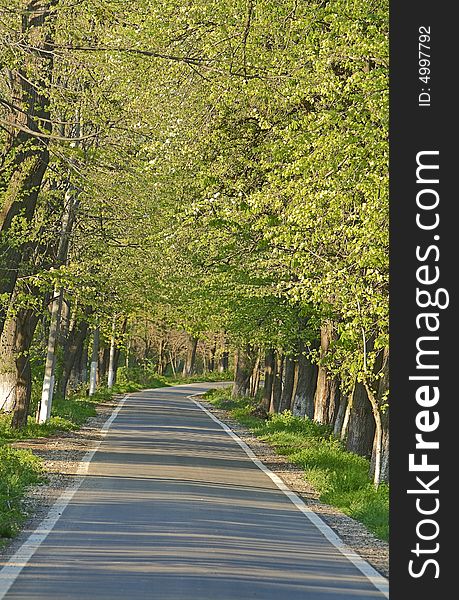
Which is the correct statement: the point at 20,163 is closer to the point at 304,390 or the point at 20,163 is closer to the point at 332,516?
the point at 332,516

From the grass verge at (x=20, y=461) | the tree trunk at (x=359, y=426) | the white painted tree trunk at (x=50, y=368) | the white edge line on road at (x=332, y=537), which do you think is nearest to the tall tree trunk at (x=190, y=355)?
the grass verge at (x=20, y=461)

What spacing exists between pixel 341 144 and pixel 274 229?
112 inches

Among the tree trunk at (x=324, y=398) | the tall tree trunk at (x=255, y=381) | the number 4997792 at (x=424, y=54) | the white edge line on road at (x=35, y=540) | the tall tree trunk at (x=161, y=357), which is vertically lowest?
the white edge line on road at (x=35, y=540)

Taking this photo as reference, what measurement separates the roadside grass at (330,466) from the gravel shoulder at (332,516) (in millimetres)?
143

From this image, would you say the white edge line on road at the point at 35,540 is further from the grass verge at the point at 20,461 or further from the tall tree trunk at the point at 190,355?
the tall tree trunk at the point at 190,355

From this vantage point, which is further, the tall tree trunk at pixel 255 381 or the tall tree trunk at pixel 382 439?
the tall tree trunk at pixel 255 381

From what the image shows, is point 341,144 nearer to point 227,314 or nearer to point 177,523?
point 177,523

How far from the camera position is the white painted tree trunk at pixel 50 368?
98.5 feet

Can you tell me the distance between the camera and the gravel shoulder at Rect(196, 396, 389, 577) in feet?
41.4

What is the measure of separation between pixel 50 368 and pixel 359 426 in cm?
845

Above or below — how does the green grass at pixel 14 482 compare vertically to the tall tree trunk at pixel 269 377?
below

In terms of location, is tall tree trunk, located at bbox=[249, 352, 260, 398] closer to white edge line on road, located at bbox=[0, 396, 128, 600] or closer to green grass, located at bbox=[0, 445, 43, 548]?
green grass, located at bbox=[0, 445, 43, 548]

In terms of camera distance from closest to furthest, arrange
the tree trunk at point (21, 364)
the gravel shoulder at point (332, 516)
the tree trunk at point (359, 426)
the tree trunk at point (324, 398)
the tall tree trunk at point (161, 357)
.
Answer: the gravel shoulder at point (332, 516) < the tree trunk at point (359, 426) < the tree trunk at point (21, 364) < the tree trunk at point (324, 398) < the tall tree trunk at point (161, 357)

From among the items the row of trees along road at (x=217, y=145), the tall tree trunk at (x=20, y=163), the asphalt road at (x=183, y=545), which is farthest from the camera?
the tall tree trunk at (x=20, y=163)
